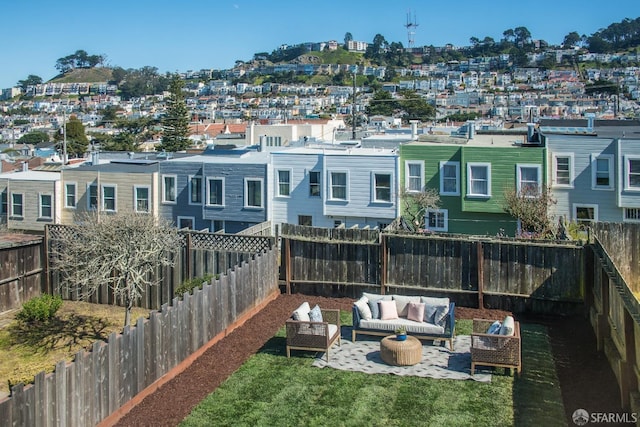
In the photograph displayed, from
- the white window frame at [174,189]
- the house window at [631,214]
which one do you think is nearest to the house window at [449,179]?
the house window at [631,214]

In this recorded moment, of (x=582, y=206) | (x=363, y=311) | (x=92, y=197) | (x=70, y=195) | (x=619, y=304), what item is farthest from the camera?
(x=70, y=195)

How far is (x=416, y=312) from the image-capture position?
1445cm

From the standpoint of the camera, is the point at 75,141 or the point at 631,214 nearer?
the point at 631,214

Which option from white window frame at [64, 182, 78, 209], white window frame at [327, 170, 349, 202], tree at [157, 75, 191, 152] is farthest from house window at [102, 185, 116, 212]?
tree at [157, 75, 191, 152]

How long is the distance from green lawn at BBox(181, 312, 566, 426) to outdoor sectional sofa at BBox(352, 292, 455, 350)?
157cm

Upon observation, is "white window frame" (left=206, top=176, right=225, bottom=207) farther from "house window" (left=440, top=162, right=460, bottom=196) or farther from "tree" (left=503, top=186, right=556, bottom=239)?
"tree" (left=503, top=186, right=556, bottom=239)

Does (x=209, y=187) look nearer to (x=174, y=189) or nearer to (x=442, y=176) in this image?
(x=174, y=189)

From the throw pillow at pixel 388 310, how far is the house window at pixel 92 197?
75.5ft

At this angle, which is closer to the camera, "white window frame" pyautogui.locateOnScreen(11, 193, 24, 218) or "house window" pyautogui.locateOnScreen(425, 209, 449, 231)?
"house window" pyautogui.locateOnScreen(425, 209, 449, 231)

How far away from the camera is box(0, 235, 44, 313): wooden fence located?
19.4m

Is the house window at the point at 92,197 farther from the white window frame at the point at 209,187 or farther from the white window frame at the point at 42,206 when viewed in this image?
the white window frame at the point at 209,187

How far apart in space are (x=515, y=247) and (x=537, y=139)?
1765cm

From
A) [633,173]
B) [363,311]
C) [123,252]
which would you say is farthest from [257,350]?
[633,173]

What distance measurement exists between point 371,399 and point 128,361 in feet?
12.9
